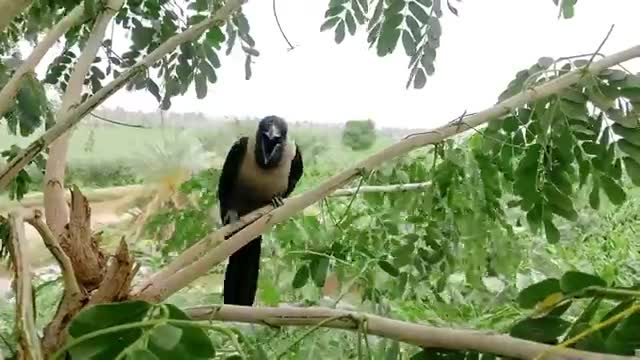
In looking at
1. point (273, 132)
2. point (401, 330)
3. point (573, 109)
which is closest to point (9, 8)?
point (401, 330)

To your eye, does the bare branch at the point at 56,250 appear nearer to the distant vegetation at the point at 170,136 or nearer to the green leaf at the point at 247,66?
the green leaf at the point at 247,66

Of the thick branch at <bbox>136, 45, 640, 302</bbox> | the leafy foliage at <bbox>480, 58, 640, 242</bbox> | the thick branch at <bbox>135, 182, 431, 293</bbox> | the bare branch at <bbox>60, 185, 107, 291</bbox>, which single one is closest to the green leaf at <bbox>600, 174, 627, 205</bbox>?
the leafy foliage at <bbox>480, 58, 640, 242</bbox>

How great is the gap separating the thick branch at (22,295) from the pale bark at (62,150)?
0.81 feet

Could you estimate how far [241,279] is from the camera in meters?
1.14

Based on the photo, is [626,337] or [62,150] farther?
[62,150]

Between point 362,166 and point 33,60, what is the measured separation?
1.05 feet

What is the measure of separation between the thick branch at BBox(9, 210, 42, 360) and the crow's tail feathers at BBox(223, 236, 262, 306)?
612 mm

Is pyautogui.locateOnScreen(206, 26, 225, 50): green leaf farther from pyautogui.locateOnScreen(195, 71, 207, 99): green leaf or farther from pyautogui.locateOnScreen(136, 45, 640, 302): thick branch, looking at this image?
pyautogui.locateOnScreen(136, 45, 640, 302): thick branch

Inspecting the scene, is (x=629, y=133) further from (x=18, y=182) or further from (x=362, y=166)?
(x=18, y=182)

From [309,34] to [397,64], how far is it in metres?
0.14

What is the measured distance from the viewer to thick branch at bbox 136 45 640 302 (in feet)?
2.27

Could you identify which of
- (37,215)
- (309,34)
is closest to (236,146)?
(309,34)

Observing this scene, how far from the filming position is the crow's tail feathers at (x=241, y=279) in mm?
1131

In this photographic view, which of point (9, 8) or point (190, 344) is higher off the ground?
point (9, 8)
